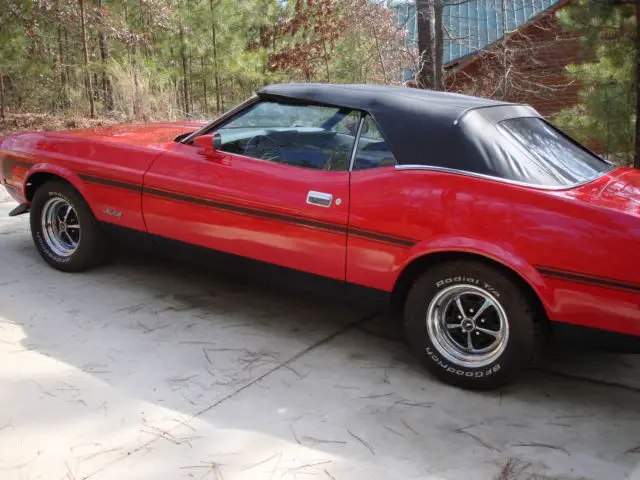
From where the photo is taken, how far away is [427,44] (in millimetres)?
12023

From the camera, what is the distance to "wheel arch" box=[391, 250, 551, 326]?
2.79 m

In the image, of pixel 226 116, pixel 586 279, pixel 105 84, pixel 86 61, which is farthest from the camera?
pixel 105 84

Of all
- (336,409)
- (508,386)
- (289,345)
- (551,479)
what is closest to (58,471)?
(336,409)

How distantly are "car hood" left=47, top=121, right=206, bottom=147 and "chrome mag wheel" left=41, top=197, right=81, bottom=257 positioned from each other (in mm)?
507

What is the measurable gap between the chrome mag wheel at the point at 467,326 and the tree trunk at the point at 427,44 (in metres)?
9.11

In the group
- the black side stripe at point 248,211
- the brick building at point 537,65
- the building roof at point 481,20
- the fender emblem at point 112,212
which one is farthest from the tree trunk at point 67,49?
the black side stripe at point 248,211

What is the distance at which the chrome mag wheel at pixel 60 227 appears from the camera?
4383mm

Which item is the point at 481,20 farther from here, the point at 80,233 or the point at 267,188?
the point at 267,188

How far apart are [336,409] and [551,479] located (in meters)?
0.94

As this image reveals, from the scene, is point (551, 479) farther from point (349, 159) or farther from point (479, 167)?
point (349, 159)

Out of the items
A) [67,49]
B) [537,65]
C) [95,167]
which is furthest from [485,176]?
[537,65]

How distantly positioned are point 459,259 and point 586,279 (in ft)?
1.86

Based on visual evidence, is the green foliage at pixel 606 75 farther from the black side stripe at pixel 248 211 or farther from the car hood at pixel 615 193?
the black side stripe at pixel 248 211

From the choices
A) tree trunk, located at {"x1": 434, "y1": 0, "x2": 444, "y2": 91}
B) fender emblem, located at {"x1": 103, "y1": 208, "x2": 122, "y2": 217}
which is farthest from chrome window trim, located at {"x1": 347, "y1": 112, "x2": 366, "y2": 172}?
tree trunk, located at {"x1": 434, "y1": 0, "x2": 444, "y2": 91}
